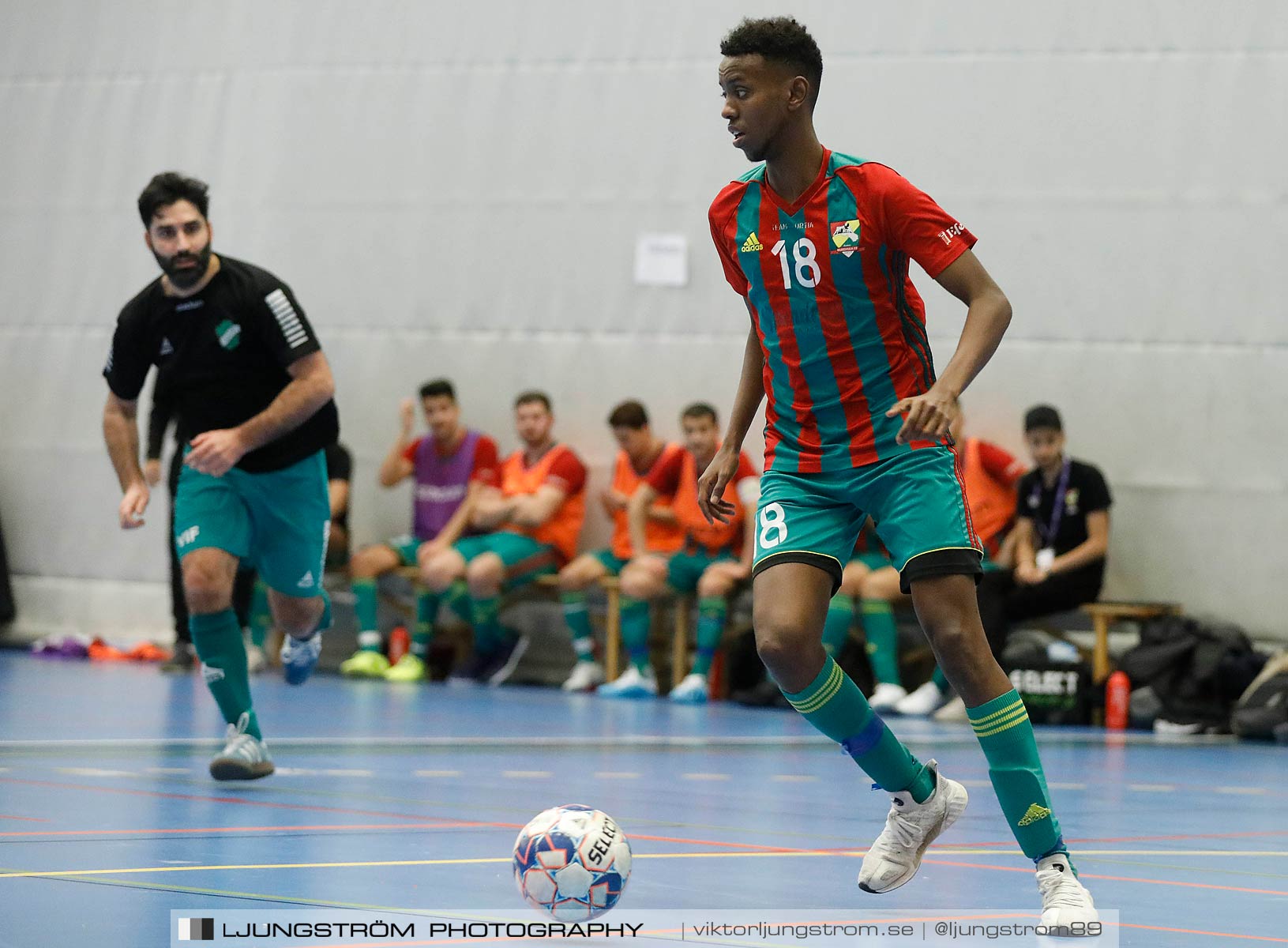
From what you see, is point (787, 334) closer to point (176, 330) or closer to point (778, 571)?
point (778, 571)

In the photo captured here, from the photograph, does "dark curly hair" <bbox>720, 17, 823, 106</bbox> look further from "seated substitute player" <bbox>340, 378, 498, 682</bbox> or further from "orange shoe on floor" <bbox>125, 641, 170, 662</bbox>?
"orange shoe on floor" <bbox>125, 641, 170, 662</bbox>

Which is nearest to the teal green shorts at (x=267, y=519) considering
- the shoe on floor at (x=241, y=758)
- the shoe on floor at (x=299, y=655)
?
the shoe on floor at (x=299, y=655)

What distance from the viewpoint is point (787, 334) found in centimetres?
465

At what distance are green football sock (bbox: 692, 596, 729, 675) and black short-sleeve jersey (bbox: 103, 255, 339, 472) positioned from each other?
558cm

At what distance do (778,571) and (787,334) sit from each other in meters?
0.61

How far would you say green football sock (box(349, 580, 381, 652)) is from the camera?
44.6 ft

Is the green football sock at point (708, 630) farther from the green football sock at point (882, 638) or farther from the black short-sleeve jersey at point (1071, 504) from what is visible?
the black short-sleeve jersey at point (1071, 504)

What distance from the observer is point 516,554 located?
1309 cm

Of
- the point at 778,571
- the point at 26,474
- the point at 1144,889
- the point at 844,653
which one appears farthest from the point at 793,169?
the point at 26,474

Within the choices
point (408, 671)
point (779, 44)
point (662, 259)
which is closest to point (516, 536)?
point (408, 671)

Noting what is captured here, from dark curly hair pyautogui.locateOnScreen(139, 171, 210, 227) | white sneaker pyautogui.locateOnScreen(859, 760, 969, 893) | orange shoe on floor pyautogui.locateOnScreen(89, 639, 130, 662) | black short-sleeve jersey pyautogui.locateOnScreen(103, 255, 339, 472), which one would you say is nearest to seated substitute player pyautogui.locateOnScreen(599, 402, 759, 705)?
orange shoe on floor pyautogui.locateOnScreen(89, 639, 130, 662)

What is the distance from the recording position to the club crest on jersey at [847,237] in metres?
4.50

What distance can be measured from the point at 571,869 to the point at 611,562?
9272 millimetres

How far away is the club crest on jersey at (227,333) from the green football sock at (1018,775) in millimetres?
3515
